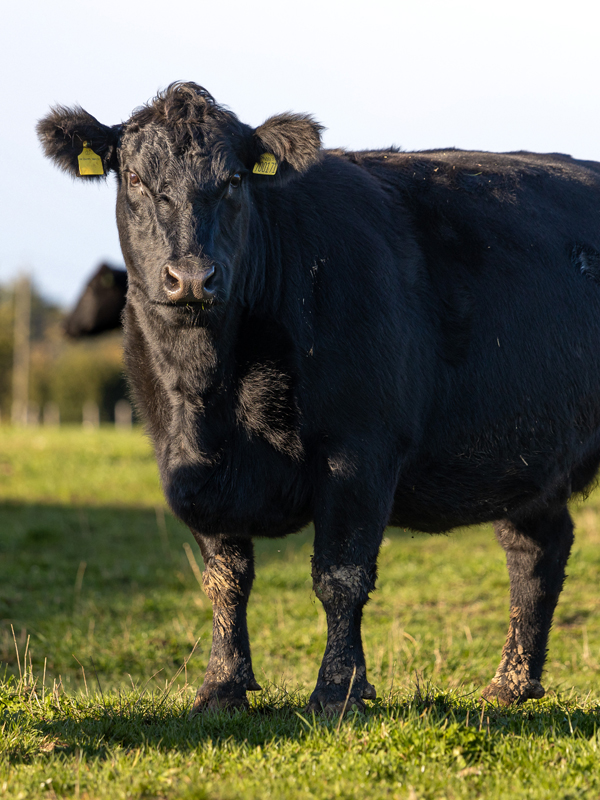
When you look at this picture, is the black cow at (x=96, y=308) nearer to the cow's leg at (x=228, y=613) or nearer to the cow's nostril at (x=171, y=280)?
the cow's leg at (x=228, y=613)

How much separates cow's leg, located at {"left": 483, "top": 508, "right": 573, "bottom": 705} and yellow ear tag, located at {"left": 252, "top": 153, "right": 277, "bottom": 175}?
304 cm

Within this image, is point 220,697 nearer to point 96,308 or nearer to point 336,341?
point 336,341

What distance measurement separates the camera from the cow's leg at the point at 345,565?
473 cm

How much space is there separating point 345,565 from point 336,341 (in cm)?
119

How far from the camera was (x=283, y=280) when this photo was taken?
5059 millimetres

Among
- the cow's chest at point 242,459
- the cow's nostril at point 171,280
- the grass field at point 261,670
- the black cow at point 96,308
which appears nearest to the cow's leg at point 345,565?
the cow's chest at point 242,459

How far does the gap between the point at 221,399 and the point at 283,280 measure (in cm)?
75

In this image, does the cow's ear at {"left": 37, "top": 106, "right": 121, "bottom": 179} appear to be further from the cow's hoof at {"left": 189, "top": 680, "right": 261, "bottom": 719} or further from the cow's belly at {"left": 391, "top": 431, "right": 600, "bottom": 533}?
the cow's hoof at {"left": 189, "top": 680, "right": 261, "bottom": 719}

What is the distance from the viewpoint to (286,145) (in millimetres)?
5035

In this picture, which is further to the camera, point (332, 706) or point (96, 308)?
point (96, 308)

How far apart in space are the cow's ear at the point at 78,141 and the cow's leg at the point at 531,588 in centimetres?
365

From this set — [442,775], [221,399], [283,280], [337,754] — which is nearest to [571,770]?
[442,775]

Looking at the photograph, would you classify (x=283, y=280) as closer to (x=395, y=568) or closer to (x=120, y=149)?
(x=120, y=149)

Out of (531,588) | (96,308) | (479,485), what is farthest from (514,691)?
(96,308)
